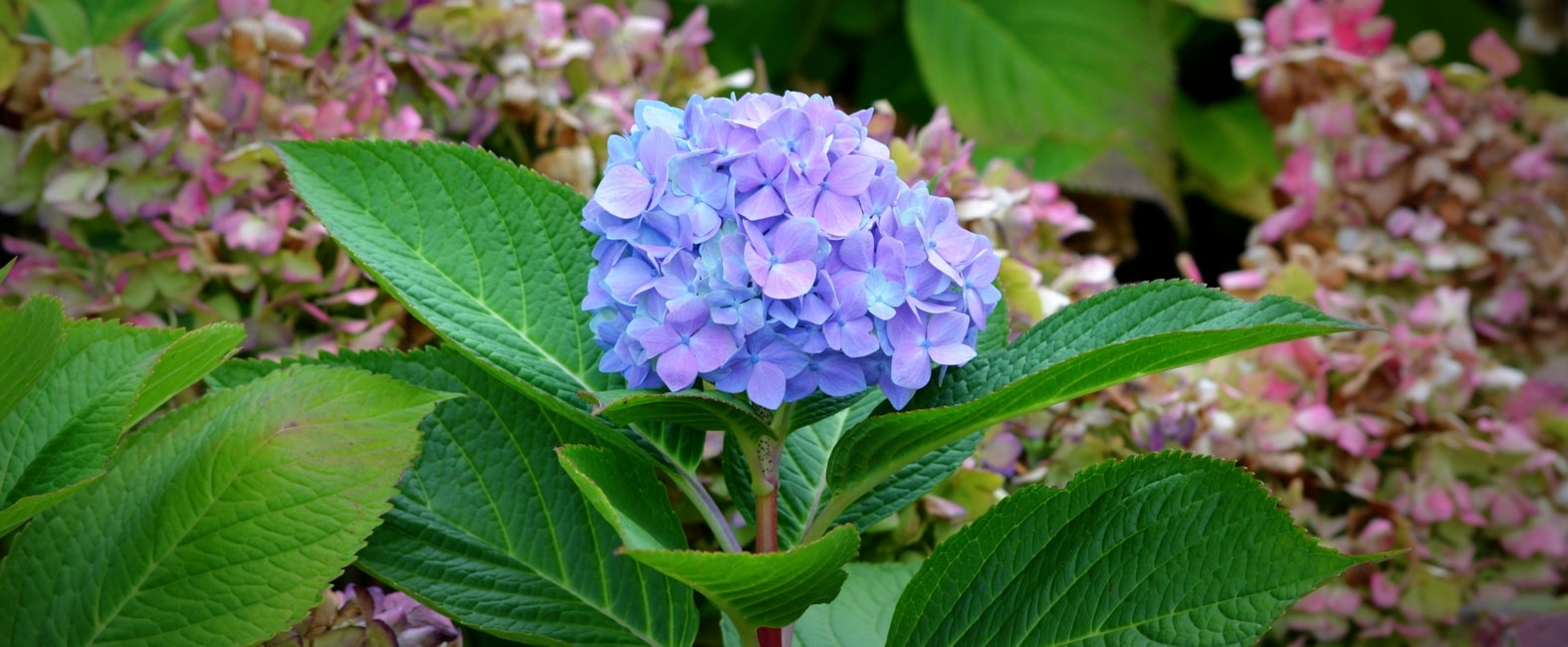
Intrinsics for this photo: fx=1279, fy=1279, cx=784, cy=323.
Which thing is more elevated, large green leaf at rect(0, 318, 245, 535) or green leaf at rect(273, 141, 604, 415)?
green leaf at rect(273, 141, 604, 415)

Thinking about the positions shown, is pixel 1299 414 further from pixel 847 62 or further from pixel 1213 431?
pixel 847 62

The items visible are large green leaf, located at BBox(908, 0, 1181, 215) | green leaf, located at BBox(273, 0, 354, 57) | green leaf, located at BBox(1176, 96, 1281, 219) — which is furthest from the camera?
green leaf, located at BBox(1176, 96, 1281, 219)

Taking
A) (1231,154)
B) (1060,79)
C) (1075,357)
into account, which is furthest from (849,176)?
(1231,154)

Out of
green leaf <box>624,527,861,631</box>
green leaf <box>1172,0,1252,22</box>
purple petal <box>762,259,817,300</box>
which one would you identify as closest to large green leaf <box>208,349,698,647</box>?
green leaf <box>624,527,861,631</box>

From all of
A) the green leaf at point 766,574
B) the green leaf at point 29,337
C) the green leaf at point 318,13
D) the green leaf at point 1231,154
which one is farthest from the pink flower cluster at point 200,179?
the green leaf at point 1231,154

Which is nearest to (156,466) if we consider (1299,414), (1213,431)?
(1213,431)

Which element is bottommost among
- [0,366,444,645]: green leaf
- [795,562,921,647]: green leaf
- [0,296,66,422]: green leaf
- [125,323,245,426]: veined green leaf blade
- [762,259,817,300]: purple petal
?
[795,562,921,647]: green leaf

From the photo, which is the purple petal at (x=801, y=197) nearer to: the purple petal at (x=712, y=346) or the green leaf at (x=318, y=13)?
the purple petal at (x=712, y=346)

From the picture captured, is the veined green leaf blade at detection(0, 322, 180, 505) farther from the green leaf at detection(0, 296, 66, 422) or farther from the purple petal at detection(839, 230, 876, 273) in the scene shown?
the purple petal at detection(839, 230, 876, 273)
